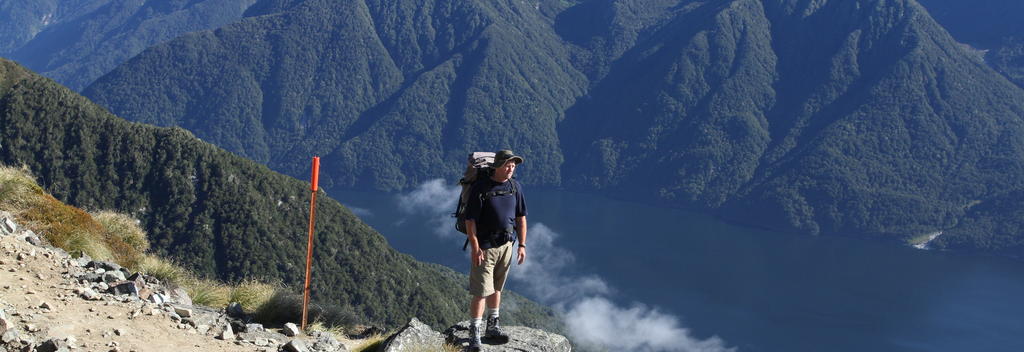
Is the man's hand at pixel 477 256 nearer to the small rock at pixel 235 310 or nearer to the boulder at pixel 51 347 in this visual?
the small rock at pixel 235 310

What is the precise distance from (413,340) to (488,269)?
157 cm

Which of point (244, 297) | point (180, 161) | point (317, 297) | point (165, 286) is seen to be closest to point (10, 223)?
point (165, 286)

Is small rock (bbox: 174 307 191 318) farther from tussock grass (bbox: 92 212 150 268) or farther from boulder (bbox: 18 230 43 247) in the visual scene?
tussock grass (bbox: 92 212 150 268)

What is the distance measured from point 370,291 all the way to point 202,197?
28565 millimetres

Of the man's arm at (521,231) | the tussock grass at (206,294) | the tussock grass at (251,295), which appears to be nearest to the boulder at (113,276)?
the tussock grass at (206,294)

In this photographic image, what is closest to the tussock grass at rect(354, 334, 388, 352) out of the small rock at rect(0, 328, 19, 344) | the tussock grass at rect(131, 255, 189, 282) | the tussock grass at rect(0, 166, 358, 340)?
the tussock grass at rect(0, 166, 358, 340)

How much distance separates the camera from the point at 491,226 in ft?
39.5

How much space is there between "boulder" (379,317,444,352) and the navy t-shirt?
1.59 m

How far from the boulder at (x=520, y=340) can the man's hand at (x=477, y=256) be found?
138 centimetres

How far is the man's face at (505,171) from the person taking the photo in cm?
1183

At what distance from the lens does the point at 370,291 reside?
399 feet

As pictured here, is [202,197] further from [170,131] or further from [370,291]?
[370,291]

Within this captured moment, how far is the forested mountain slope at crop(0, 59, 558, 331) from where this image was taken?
361 ft

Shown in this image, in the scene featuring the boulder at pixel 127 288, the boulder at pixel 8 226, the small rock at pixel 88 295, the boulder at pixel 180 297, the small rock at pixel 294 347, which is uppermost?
the boulder at pixel 8 226
